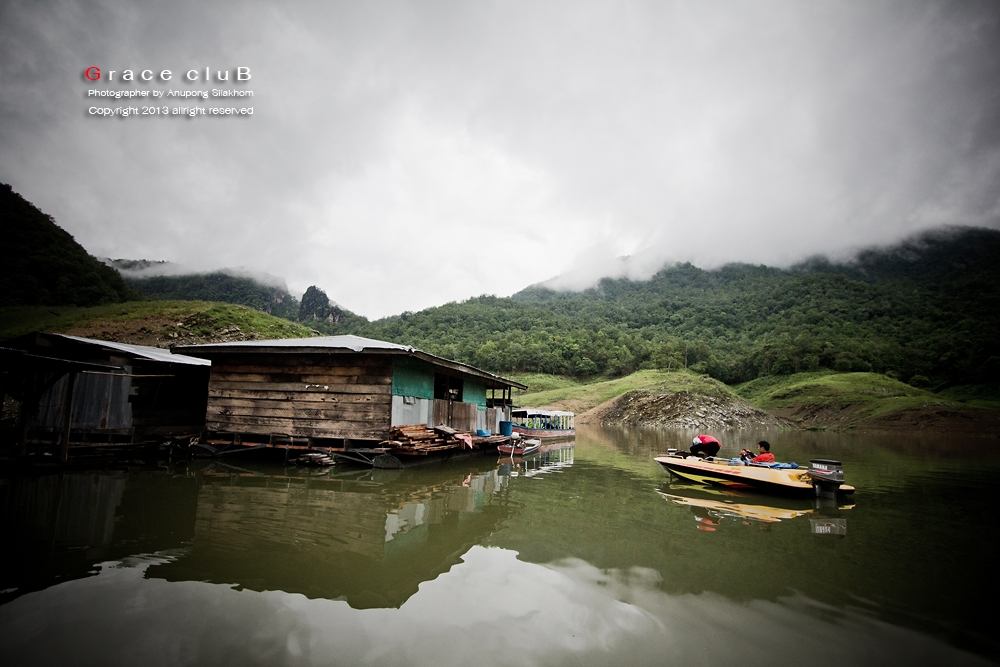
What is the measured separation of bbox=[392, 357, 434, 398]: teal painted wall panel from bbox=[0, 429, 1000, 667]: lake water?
18.6ft

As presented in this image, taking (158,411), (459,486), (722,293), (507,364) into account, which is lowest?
(459,486)

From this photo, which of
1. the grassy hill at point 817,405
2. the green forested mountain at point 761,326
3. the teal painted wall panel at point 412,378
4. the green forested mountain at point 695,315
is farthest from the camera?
the green forested mountain at point 761,326

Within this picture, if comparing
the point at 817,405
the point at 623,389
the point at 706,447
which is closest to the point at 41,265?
the point at 706,447

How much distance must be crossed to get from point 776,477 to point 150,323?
51254 millimetres

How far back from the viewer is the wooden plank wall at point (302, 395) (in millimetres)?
16234

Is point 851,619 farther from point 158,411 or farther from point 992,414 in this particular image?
point 992,414

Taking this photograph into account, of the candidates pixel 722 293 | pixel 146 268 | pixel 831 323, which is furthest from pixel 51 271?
pixel 722 293

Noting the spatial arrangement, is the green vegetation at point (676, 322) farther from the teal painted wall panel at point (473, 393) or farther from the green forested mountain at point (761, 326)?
the teal painted wall panel at point (473, 393)

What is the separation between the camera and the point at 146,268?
163 m

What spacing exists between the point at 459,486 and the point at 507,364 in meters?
98.0

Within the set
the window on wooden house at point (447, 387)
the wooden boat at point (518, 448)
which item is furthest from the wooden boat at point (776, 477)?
the window on wooden house at point (447, 387)

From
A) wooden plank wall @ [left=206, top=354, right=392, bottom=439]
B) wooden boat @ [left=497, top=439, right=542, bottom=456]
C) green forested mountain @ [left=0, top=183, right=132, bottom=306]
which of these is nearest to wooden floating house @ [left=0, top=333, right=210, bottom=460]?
wooden plank wall @ [left=206, top=354, right=392, bottom=439]

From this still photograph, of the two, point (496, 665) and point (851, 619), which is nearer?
point (496, 665)

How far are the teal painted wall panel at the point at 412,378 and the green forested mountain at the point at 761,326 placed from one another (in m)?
86.2
